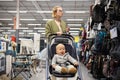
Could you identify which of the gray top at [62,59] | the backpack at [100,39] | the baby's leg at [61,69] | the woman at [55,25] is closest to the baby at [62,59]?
the gray top at [62,59]

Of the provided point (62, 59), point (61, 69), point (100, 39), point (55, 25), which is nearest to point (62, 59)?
point (62, 59)

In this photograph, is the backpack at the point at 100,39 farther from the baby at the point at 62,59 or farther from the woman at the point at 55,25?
the baby at the point at 62,59

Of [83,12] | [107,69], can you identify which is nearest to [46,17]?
[83,12]

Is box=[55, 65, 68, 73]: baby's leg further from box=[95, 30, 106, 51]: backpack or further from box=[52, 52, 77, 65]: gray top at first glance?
box=[95, 30, 106, 51]: backpack

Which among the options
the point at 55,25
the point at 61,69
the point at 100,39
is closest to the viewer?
the point at 61,69

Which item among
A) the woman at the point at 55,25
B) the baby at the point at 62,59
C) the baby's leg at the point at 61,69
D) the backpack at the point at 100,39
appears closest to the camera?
the baby's leg at the point at 61,69

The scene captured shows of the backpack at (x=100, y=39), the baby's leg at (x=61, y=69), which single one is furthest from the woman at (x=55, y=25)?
the backpack at (x=100, y=39)

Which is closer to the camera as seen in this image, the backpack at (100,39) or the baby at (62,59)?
the baby at (62,59)

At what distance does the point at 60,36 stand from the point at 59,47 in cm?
26

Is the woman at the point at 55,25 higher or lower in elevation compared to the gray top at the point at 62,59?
higher

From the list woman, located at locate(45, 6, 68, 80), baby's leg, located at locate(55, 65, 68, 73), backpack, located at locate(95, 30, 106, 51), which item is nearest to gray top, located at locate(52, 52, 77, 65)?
baby's leg, located at locate(55, 65, 68, 73)

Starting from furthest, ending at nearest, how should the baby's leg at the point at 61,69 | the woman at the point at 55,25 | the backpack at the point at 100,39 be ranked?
the backpack at the point at 100,39, the woman at the point at 55,25, the baby's leg at the point at 61,69

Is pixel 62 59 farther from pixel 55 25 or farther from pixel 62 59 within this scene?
pixel 55 25

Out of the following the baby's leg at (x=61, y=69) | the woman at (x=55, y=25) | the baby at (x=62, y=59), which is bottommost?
the baby's leg at (x=61, y=69)
